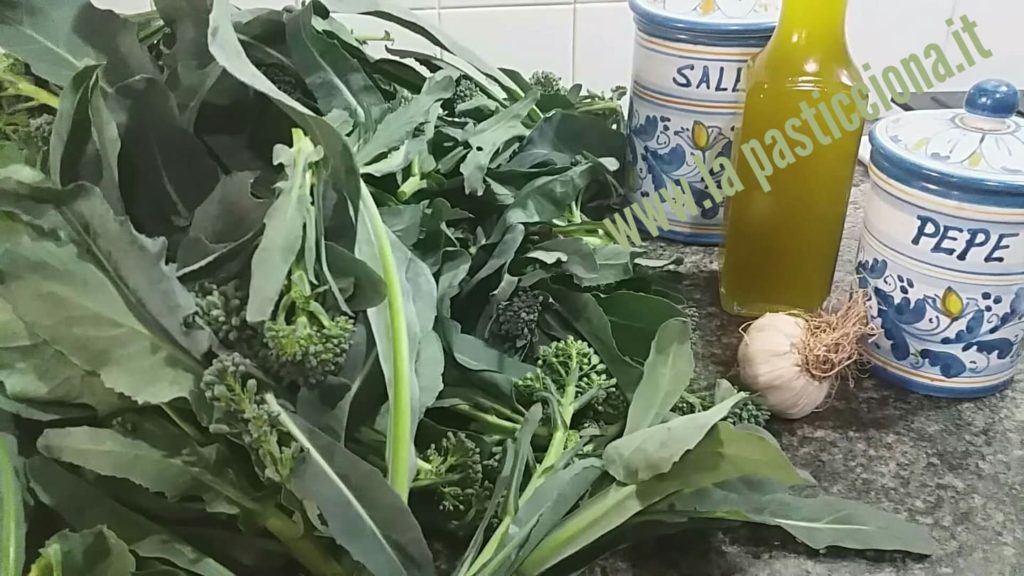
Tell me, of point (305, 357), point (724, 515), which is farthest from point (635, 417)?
point (305, 357)

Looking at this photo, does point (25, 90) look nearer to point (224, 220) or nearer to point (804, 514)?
point (224, 220)

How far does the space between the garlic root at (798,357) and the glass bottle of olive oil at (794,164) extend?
2.7 inches

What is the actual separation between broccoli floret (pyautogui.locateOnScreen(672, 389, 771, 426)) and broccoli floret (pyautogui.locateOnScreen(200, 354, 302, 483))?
21cm

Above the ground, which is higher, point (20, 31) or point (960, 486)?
point (20, 31)

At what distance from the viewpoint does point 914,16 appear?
1.05m

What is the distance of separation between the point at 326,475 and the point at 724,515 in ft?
0.62

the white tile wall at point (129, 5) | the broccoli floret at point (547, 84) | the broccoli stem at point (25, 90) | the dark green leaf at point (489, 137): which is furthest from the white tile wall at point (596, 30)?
the broccoli stem at point (25, 90)

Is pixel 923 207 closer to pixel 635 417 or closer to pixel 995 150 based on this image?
pixel 995 150

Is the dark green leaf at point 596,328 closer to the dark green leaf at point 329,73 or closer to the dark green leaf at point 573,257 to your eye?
the dark green leaf at point 573,257

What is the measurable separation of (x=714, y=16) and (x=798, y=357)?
0.88 ft

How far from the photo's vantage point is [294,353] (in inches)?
14.3

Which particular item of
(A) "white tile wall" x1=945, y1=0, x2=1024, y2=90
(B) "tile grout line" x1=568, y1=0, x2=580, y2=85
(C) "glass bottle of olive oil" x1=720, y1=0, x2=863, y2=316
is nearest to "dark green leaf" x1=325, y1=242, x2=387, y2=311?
(C) "glass bottle of olive oil" x1=720, y1=0, x2=863, y2=316

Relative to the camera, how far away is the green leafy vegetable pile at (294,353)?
1.22ft

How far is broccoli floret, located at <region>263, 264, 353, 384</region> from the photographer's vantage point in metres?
0.36
